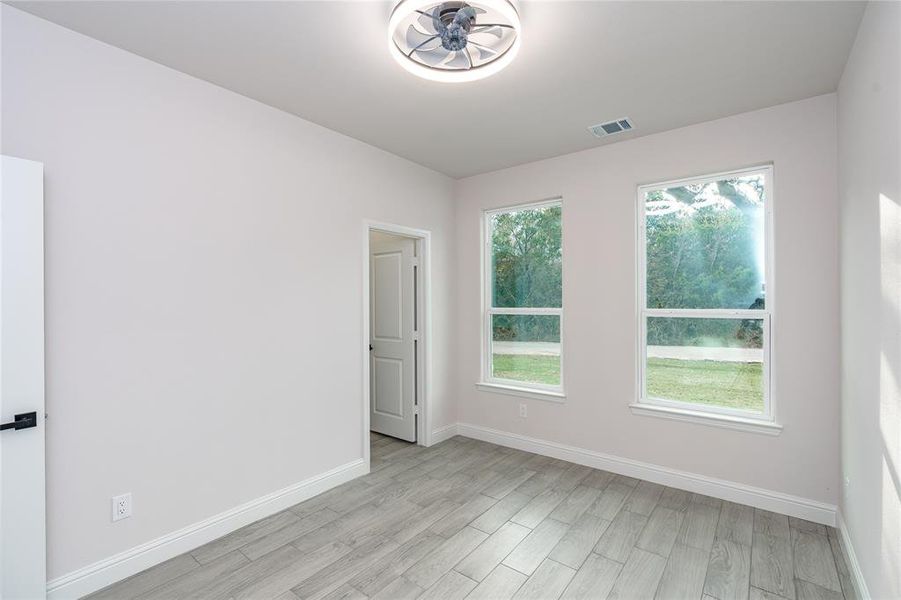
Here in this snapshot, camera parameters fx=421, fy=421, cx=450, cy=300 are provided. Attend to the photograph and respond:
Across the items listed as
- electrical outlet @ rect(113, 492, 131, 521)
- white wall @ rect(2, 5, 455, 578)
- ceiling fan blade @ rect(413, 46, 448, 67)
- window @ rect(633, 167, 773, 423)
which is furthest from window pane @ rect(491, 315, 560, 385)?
electrical outlet @ rect(113, 492, 131, 521)

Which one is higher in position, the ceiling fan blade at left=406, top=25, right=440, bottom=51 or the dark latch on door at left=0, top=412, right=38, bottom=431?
the ceiling fan blade at left=406, top=25, right=440, bottom=51

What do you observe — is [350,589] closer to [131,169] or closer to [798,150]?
[131,169]

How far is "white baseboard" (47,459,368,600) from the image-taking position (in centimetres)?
202

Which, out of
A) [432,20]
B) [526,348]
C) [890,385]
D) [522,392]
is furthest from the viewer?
[526,348]

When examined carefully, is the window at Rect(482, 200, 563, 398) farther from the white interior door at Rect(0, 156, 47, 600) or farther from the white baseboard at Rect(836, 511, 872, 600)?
the white interior door at Rect(0, 156, 47, 600)

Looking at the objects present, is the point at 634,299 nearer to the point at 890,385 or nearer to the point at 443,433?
the point at 890,385

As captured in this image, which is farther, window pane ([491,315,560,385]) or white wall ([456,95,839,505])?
window pane ([491,315,560,385])

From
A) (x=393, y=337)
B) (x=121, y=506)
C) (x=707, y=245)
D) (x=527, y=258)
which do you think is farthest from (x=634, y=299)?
(x=121, y=506)

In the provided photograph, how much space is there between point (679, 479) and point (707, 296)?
141 centimetres

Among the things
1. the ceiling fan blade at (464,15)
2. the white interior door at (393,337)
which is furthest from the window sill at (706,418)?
the ceiling fan blade at (464,15)

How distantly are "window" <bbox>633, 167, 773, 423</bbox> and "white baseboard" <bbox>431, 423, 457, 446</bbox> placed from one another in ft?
6.51

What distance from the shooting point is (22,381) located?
184cm

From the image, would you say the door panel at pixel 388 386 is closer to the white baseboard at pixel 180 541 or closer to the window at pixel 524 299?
the window at pixel 524 299

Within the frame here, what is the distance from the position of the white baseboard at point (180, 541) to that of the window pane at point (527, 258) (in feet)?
7.51
